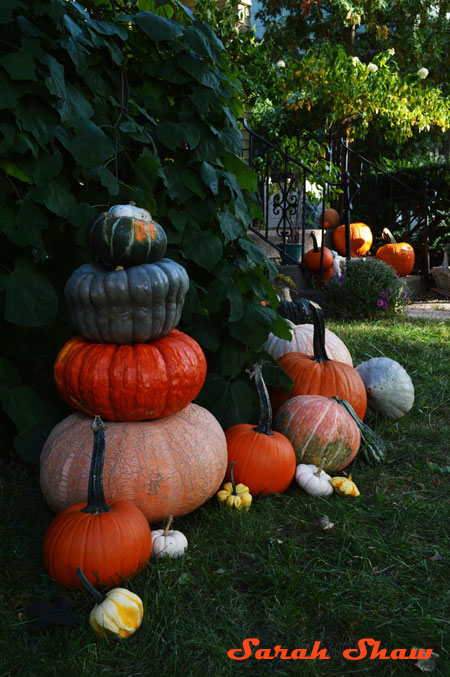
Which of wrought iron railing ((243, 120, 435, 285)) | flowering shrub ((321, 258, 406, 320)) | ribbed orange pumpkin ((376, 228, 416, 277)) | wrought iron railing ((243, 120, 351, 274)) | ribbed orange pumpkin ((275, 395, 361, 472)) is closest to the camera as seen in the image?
ribbed orange pumpkin ((275, 395, 361, 472))

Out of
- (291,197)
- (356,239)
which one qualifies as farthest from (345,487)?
(356,239)

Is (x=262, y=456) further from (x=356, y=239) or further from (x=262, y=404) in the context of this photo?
(x=356, y=239)

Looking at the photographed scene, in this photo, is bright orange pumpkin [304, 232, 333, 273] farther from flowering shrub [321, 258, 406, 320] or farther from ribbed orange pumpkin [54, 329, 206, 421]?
ribbed orange pumpkin [54, 329, 206, 421]

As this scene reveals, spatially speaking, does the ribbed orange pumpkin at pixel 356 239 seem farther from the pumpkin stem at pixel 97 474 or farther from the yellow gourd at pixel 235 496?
the pumpkin stem at pixel 97 474

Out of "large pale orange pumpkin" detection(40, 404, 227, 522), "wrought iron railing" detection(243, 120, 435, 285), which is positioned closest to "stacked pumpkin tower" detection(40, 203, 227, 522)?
"large pale orange pumpkin" detection(40, 404, 227, 522)

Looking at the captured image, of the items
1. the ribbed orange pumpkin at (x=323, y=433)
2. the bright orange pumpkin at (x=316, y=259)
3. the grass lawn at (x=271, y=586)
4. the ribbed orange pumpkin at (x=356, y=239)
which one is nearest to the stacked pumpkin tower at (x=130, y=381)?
Answer: the grass lawn at (x=271, y=586)

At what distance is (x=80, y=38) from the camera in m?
2.16

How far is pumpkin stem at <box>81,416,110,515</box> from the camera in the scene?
1.75m

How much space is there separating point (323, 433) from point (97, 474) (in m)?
1.16

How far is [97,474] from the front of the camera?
5.77 ft

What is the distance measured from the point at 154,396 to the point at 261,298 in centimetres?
79

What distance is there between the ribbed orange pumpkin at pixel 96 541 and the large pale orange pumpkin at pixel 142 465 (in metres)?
0.20

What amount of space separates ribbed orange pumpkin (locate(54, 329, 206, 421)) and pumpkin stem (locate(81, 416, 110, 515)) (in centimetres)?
28

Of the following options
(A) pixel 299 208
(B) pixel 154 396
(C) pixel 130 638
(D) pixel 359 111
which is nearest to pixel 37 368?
(B) pixel 154 396
